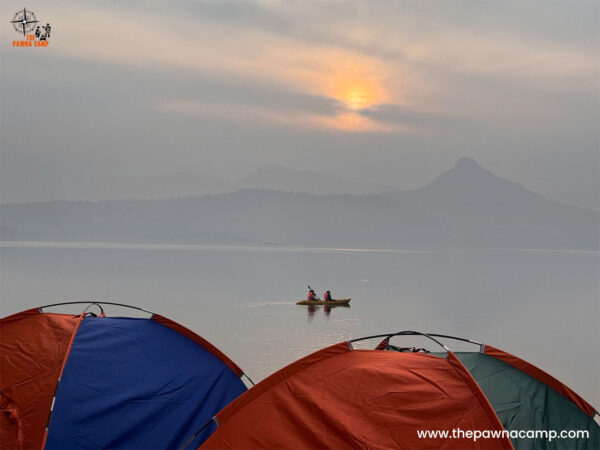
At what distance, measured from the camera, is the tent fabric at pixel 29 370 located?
5.36 m

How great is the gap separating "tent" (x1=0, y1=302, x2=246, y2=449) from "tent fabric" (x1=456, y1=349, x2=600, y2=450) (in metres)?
2.45

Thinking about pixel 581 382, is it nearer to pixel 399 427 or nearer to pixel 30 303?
pixel 399 427

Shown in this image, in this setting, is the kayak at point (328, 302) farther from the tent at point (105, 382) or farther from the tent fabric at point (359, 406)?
the tent fabric at point (359, 406)

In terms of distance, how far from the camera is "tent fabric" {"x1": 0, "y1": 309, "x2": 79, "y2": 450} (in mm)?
5355

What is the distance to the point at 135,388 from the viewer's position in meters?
5.69

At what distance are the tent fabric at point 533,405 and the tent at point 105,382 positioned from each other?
2.45 meters

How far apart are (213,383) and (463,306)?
2289 centimetres

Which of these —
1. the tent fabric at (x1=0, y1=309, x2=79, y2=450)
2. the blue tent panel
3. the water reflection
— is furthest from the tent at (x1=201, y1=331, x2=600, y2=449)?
the water reflection

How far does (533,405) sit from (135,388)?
3.47m

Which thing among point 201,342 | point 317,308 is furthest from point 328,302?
point 201,342

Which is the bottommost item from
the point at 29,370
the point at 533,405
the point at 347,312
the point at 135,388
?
the point at 347,312

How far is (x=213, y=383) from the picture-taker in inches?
242

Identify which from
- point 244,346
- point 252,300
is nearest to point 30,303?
point 252,300

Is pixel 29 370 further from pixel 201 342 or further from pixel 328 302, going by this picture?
pixel 328 302
